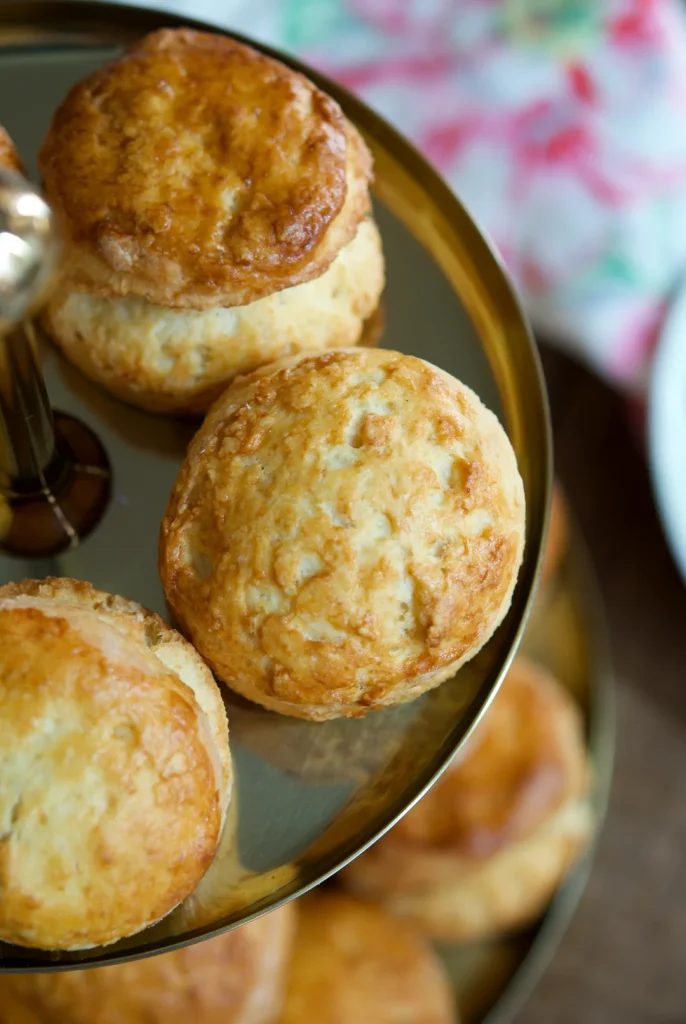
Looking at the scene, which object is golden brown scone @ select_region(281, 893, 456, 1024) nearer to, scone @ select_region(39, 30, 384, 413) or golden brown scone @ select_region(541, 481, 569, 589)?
golden brown scone @ select_region(541, 481, 569, 589)

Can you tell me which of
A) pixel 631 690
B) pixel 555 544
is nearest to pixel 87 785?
pixel 555 544

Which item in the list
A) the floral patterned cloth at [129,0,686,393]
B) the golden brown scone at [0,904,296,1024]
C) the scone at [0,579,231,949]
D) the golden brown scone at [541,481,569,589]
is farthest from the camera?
the floral patterned cloth at [129,0,686,393]

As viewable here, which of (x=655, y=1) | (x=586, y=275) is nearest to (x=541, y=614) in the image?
(x=586, y=275)

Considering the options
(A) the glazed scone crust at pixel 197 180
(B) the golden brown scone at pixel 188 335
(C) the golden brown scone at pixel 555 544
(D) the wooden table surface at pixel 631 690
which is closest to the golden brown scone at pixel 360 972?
(D) the wooden table surface at pixel 631 690

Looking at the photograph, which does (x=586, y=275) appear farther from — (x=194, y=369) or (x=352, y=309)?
(x=194, y=369)

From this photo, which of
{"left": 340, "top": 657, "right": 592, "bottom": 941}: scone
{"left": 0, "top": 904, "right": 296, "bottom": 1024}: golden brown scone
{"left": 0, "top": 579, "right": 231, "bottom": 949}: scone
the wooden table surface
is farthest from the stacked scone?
the wooden table surface

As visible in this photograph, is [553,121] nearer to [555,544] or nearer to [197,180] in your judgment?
[555,544]

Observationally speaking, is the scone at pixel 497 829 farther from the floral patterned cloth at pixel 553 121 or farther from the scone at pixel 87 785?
the scone at pixel 87 785
